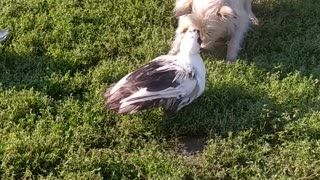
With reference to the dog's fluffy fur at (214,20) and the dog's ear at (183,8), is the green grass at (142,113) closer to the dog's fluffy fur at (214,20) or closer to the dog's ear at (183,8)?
the dog's fluffy fur at (214,20)

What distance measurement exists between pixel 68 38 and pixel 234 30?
1447 millimetres

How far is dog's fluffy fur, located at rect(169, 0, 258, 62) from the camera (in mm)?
5129

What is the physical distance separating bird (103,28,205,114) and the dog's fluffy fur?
2.16 ft

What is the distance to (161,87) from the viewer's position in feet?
13.9

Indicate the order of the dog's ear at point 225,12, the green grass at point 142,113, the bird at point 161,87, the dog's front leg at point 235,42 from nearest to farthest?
the green grass at point 142,113 → the bird at point 161,87 → the dog's ear at point 225,12 → the dog's front leg at point 235,42

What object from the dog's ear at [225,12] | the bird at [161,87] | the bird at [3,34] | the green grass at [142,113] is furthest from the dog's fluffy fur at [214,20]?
the bird at [3,34]

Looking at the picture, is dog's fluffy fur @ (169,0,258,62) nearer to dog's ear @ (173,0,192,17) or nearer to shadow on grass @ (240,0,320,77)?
dog's ear @ (173,0,192,17)

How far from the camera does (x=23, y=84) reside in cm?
474

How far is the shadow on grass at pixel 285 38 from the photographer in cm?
520

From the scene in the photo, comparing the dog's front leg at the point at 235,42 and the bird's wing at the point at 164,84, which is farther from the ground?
the dog's front leg at the point at 235,42

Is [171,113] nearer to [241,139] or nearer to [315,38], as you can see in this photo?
[241,139]

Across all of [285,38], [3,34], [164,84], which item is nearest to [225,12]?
[285,38]

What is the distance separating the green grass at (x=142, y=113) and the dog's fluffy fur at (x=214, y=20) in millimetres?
154

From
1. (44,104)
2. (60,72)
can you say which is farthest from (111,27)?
(44,104)
